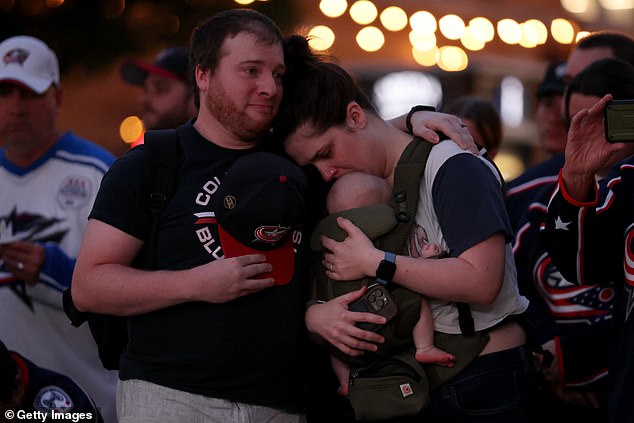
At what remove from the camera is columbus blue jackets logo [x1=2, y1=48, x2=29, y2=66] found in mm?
4852

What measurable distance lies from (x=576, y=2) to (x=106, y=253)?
695 inches

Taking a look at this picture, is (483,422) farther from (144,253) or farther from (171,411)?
(144,253)

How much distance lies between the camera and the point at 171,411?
3.00 m

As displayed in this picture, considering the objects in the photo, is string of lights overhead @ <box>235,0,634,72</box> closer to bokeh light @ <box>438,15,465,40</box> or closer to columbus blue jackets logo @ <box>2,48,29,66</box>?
bokeh light @ <box>438,15,465,40</box>

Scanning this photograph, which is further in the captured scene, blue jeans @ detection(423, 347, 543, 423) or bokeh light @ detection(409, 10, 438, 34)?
bokeh light @ detection(409, 10, 438, 34)

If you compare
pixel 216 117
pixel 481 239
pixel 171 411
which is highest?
pixel 216 117

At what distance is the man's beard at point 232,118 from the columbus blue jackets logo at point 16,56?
2001mm

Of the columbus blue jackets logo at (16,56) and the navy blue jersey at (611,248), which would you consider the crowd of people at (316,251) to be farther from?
the columbus blue jackets logo at (16,56)

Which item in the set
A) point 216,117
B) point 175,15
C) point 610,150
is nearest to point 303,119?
point 216,117

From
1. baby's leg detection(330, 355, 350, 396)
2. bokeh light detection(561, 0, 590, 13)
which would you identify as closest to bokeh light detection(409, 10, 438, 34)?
bokeh light detection(561, 0, 590, 13)

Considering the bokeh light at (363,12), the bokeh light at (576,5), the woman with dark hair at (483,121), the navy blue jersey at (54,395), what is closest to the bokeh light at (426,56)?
the bokeh light at (363,12)

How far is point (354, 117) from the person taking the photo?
320 cm

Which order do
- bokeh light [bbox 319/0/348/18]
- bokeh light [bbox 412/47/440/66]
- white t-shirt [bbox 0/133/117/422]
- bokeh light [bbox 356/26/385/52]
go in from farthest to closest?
bokeh light [bbox 412/47/440/66] → bokeh light [bbox 356/26/385/52] → bokeh light [bbox 319/0/348/18] → white t-shirt [bbox 0/133/117/422]

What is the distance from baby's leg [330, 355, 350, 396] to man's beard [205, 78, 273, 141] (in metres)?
0.81
